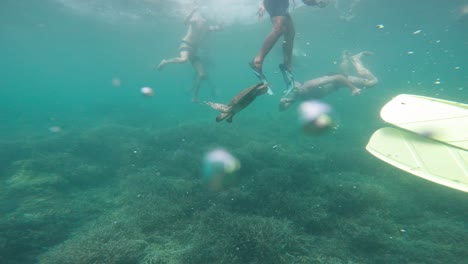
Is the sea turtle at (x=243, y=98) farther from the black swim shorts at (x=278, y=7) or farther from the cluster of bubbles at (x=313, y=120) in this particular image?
the cluster of bubbles at (x=313, y=120)

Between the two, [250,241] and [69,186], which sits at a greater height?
[69,186]

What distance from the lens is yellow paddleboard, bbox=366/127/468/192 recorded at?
364 cm

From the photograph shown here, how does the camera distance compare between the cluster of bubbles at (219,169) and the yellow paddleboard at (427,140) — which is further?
the cluster of bubbles at (219,169)

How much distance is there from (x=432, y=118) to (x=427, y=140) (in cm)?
68

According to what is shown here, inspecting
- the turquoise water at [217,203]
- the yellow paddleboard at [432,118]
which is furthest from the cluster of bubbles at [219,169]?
the yellow paddleboard at [432,118]

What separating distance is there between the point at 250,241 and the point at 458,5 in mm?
32405

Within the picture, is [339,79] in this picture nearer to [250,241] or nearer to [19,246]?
[250,241]

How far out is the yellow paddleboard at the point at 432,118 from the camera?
459 cm

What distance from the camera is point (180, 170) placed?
10523mm

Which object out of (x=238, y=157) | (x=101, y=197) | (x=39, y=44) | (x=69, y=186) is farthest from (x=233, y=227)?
(x=39, y=44)

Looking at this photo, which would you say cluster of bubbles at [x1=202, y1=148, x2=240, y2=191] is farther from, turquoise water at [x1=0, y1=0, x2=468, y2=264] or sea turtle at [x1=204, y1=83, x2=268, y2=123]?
sea turtle at [x1=204, y1=83, x2=268, y2=123]

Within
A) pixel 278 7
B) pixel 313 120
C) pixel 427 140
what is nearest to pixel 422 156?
pixel 427 140

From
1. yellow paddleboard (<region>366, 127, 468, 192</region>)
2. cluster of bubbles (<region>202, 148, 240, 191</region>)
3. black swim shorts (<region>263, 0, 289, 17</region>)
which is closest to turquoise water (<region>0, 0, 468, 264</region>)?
cluster of bubbles (<region>202, 148, 240, 191</region>)

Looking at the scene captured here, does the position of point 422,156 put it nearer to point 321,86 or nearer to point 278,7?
point 278,7
